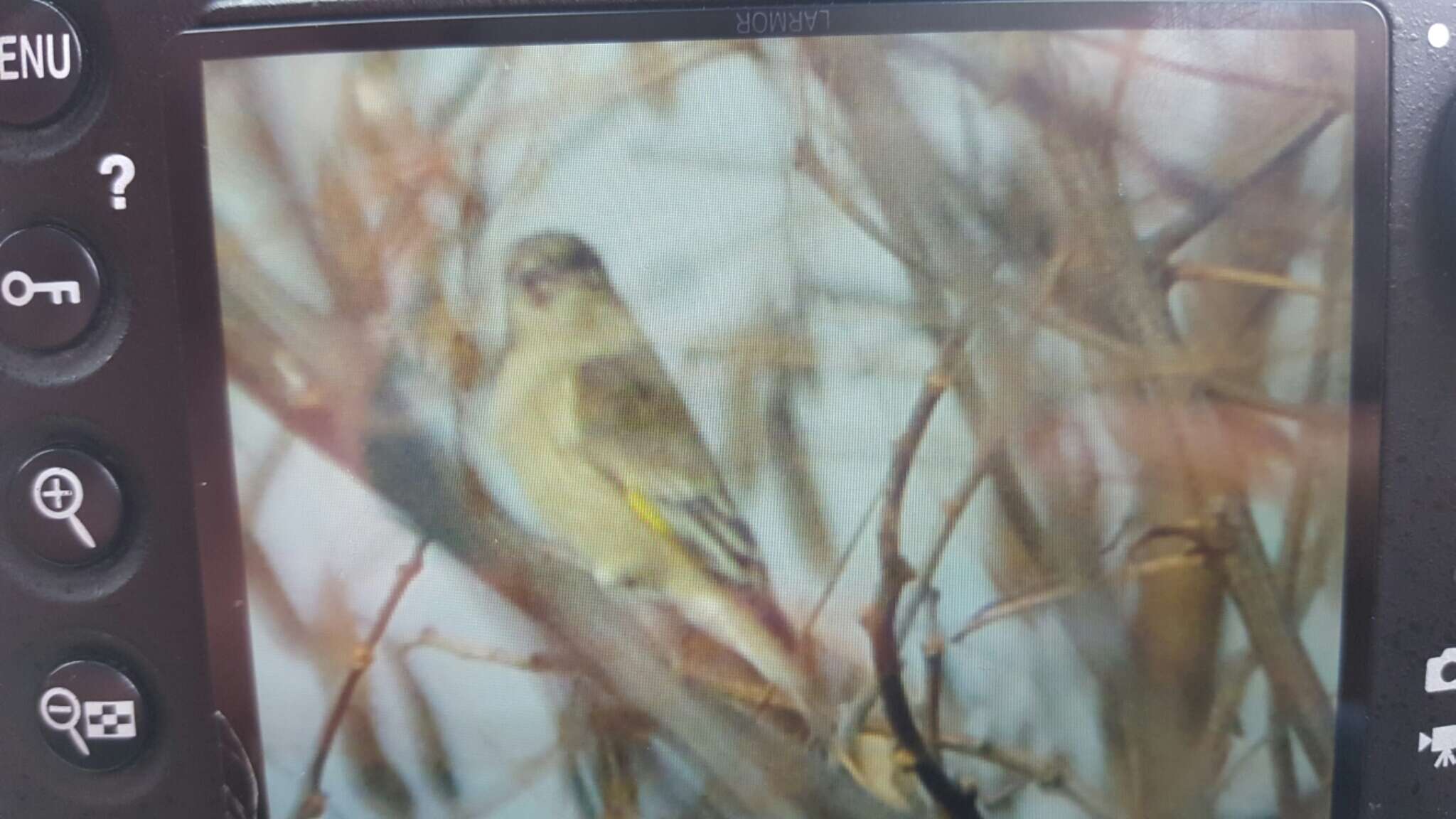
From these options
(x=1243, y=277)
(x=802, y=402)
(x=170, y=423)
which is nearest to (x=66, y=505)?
(x=170, y=423)

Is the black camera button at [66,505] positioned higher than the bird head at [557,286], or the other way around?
the bird head at [557,286]

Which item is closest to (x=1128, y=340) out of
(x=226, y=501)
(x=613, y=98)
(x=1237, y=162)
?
(x=1237, y=162)

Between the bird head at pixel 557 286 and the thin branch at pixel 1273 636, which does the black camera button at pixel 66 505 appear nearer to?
the bird head at pixel 557 286

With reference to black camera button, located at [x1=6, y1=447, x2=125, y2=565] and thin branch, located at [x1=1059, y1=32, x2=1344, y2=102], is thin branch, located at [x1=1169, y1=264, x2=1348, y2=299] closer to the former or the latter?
thin branch, located at [x1=1059, y1=32, x2=1344, y2=102]

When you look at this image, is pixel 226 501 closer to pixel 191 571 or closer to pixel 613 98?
pixel 191 571

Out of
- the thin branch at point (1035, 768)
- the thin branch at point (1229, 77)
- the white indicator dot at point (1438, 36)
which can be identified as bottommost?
the thin branch at point (1035, 768)

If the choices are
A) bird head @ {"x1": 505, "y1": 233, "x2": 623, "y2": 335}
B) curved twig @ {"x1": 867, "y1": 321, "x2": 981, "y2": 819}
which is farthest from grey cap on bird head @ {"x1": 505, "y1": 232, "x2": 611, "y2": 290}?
curved twig @ {"x1": 867, "y1": 321, "x2": 981, "y2": 819}

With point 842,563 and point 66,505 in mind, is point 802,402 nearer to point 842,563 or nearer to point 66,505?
point 842,563

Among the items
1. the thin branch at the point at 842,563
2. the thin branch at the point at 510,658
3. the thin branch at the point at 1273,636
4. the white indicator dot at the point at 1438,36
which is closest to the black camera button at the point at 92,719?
the thin branch at the point at 510,658
